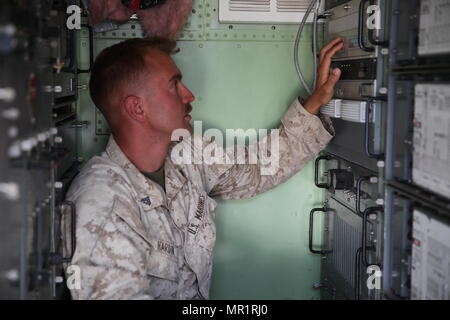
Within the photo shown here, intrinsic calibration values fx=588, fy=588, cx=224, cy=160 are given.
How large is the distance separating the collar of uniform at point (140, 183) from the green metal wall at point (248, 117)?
0.70m

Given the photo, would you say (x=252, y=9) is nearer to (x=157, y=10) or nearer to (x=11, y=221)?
(x=157, y=10)

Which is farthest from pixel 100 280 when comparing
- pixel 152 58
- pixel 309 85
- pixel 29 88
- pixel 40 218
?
pixel 309 85

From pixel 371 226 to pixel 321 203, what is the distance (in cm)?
99

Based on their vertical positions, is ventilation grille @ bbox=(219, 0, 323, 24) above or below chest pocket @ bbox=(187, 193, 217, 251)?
above

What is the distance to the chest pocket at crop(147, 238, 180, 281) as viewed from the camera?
3418 mm

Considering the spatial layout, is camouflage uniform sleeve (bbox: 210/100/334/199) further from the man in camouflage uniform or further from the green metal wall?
the green metal wall

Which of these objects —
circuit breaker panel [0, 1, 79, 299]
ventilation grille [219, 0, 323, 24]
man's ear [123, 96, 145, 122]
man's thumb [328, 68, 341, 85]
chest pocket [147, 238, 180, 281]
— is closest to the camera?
circuit breaker panel [0, 1, 79, 299]

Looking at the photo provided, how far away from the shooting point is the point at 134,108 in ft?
12.0

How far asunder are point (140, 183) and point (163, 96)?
1.93 feet

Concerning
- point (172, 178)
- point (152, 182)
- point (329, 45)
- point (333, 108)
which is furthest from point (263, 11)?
point (152, 182)

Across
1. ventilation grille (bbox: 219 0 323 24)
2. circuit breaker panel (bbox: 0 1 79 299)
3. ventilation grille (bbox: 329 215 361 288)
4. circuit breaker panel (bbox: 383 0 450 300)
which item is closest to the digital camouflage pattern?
circuit breaker panel (bbox: 0 1 79 299)

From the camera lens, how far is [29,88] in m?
2.51

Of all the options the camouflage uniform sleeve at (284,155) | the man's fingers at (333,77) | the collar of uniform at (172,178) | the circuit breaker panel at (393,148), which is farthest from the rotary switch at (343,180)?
the collar of uniform at (172,178)

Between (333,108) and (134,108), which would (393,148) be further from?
(134,108)
